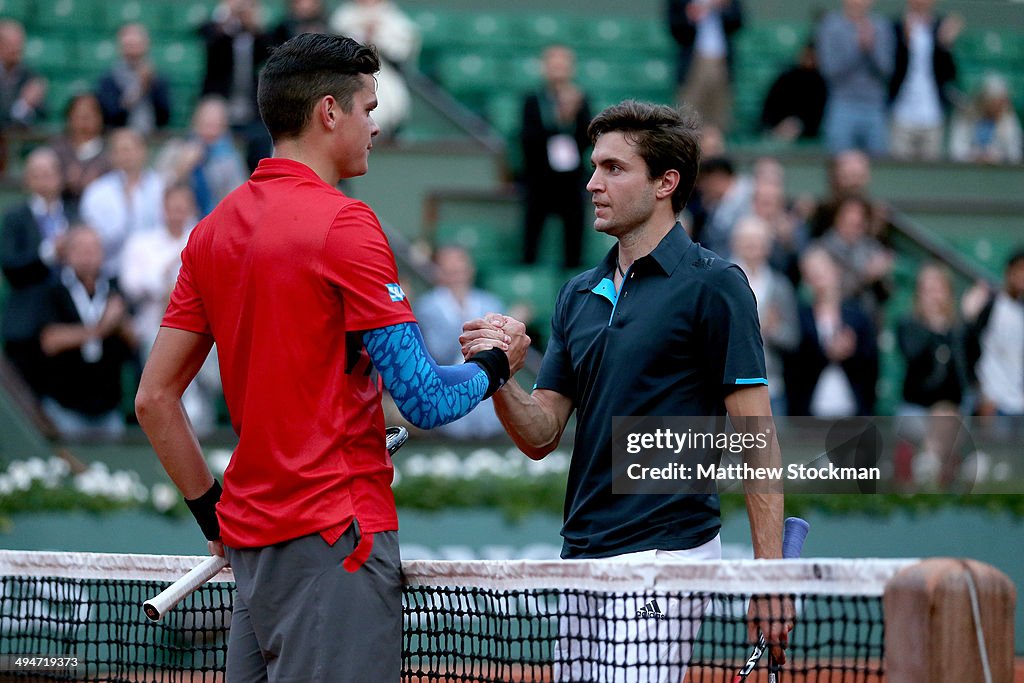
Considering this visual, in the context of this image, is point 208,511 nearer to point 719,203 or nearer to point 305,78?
point 305,78

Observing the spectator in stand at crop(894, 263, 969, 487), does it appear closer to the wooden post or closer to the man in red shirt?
the wooden post

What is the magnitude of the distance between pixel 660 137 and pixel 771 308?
603 cm

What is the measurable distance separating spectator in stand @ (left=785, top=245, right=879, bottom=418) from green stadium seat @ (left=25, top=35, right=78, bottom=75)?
27.3 ft

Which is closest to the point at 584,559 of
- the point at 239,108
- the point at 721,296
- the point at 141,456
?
the point at 721,296

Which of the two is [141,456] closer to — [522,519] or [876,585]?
[522,519]

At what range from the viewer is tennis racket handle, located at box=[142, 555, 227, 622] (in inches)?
146

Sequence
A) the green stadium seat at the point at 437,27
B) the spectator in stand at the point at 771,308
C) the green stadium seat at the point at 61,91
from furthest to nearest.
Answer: the green stadium seat at the point at 437,27 → the green stadium seat at the point at 61,91 → the spectator in stand at the point at 771,308

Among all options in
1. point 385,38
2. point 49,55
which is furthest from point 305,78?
point 49,55

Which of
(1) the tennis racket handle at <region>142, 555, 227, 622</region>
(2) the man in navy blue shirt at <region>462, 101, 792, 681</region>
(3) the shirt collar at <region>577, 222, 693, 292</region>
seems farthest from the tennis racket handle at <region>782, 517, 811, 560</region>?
(1) the tennis racket handle at <region>142, 555, 227, 622</region>

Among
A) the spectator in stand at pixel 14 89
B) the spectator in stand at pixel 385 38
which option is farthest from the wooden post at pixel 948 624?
the spectator in stand at pixel 14 89

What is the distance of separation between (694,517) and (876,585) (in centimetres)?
78

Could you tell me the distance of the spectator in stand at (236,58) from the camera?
1216 cm

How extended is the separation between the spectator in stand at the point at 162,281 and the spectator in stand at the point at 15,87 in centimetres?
325

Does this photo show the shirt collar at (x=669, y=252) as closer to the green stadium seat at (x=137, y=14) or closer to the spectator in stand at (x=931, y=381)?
the spectator in stand at (x=931, y=381)
